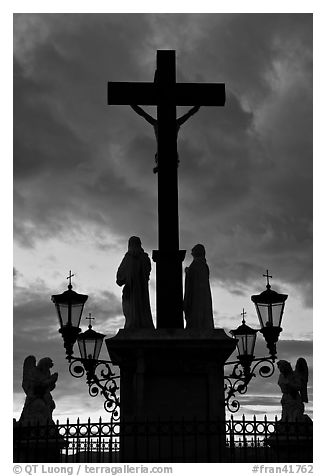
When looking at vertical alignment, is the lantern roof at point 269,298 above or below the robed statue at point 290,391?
above

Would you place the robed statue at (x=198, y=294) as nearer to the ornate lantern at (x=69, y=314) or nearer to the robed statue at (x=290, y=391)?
the ornate lantern at (x=69, y=314)

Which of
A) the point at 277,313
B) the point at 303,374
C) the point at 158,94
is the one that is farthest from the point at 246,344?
the point at 158,94

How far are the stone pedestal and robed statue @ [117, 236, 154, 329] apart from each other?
43cm

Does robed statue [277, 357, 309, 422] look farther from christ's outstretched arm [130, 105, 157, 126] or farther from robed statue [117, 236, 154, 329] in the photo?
christ's outstretched arm [130, 105, 157, 126]

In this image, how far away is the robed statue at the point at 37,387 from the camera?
14.7m

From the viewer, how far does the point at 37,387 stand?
48.5ft

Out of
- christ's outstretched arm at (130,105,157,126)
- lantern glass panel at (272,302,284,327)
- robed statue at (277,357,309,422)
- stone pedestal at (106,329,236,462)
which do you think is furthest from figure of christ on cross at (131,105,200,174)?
robed statue at (277,357,309,422)

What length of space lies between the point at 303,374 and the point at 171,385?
17.0 ft

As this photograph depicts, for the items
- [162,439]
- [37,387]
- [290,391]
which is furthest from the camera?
[290,391]

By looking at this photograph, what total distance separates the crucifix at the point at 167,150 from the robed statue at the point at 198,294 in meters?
0.26

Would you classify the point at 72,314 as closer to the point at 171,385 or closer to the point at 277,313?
the point at 171,385

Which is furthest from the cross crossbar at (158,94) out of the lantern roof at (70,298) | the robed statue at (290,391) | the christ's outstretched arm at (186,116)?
the robed statue at (290,391)

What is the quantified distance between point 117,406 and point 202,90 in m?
6.50
